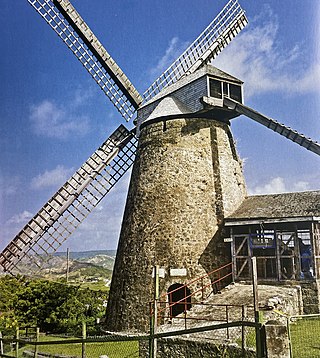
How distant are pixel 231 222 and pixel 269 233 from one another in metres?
1.35

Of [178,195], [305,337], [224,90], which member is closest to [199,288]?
[178,195]

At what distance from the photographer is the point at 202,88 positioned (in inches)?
643

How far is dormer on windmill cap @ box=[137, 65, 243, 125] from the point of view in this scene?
16281 mm

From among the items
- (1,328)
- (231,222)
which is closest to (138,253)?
(231,222)

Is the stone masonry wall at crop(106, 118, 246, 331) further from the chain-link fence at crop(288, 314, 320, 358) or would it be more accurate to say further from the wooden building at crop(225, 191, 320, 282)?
the chain-link fence at crop(288, 314, 320, 358)

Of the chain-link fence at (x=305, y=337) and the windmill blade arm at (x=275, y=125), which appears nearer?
the chain-link fence at (x=305, y=337)

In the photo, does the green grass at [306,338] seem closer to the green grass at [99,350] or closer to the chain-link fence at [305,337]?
the chain-link fence at [305,337]

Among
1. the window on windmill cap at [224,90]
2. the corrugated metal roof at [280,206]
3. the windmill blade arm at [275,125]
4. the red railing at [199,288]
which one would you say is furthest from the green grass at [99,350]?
the window on windmill cap at [224,90]

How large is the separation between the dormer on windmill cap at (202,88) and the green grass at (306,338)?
8045 mm

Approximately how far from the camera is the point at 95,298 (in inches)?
828

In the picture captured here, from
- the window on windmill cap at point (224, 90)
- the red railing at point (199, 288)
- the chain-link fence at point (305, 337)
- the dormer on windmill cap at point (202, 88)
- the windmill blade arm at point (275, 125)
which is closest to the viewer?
the chain-link fence at point (305, 337)

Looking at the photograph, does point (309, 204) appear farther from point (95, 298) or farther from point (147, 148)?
point (95, 298)

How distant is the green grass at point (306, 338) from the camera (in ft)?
28.6

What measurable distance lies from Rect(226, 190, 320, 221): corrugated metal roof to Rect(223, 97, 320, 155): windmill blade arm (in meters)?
1.92
